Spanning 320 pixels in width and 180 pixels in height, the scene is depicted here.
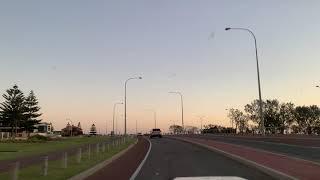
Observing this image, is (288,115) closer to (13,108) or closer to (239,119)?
(239,119)

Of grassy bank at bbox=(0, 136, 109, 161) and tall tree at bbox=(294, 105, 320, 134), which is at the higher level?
tall tree at bbox=(294, 105, 320, 134)

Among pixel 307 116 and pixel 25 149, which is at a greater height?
pixel 307 116

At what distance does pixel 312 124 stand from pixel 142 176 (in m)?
169

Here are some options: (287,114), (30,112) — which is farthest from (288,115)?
(30,112)

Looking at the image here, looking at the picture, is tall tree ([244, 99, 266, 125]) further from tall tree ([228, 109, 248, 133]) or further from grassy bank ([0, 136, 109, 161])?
grassy bank ([0, 136, 109, 161])

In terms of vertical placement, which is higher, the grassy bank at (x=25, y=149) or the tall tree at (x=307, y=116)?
the tall tree at (x=307, y=116)

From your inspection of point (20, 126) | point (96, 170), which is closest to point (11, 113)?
point (20, 126)

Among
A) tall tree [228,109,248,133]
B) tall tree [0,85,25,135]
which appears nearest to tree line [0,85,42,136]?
tall tree [0,85,25,135]

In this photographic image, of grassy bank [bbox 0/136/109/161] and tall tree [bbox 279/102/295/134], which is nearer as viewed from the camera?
grassy bank [bbox 0/136/109/161]

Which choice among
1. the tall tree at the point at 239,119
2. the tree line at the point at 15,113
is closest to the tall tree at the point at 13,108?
the tree line at the point at 15,113

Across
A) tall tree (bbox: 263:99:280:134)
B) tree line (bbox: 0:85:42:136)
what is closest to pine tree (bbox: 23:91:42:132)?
tree line (bbox: 0:85:42:136)

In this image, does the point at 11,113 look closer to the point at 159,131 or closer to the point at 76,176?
the point at 159,131

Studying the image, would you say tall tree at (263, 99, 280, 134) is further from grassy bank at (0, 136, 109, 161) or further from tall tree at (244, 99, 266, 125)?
grassy bank at (0, 136, 109, 161)

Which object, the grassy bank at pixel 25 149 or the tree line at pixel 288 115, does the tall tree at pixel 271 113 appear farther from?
the grassy bank at pixel 25 149
